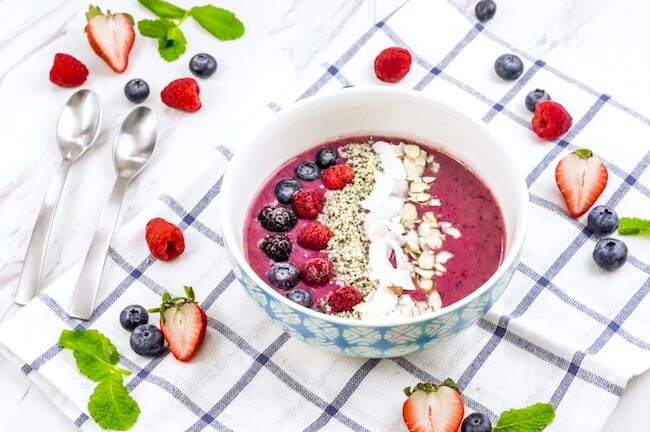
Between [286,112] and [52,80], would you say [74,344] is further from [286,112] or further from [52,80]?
[52,80]

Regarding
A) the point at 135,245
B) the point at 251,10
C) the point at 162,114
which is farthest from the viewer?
the point at 251,10

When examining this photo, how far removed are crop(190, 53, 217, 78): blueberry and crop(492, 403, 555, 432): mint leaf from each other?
115cm

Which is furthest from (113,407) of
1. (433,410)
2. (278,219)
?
(433,410)

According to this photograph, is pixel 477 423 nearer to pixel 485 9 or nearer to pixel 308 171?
pixel 308 171

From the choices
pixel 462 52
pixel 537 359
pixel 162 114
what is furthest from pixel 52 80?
pixel 537 359

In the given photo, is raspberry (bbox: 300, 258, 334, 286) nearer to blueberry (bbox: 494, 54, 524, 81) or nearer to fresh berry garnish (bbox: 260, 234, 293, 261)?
fresh berry garnish (bbox: 260, 234, 293, 261)

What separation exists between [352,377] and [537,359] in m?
0.35

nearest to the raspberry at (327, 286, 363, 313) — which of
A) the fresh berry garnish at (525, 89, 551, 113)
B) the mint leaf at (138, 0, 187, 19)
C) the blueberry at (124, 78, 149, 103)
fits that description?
the fresh berry garnish at (525, 89, 551, 113)

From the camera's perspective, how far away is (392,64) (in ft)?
7.95

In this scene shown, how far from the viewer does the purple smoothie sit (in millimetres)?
1904

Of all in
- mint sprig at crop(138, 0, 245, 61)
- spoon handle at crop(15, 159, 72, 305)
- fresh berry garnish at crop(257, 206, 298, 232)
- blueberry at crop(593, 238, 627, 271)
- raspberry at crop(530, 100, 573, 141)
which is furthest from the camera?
mint sprig at crop(138, 0, 245, 61)

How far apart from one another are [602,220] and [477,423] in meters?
0.55

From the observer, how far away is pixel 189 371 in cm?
201

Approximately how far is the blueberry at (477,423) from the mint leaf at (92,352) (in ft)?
2.11
